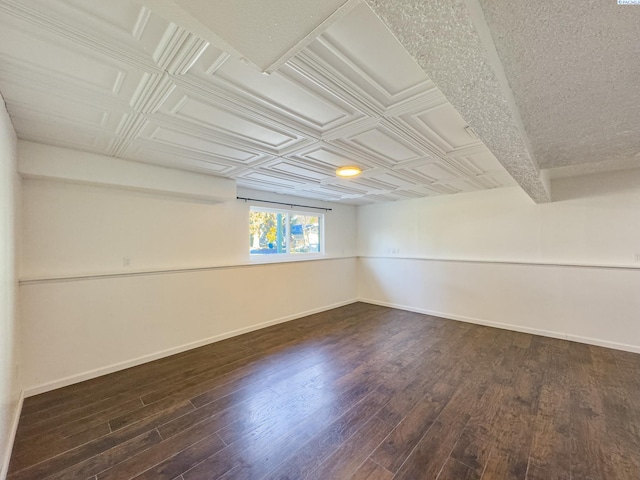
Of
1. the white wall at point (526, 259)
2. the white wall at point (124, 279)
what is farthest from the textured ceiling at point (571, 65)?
the white wall at point (124, 279)

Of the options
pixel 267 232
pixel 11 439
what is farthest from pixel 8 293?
pixel 267 232

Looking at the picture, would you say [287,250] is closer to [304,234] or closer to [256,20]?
[304,234]

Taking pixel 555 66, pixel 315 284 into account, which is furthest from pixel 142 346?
pixel 555 66

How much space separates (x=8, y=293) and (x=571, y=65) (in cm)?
370

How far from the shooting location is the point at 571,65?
124 cm

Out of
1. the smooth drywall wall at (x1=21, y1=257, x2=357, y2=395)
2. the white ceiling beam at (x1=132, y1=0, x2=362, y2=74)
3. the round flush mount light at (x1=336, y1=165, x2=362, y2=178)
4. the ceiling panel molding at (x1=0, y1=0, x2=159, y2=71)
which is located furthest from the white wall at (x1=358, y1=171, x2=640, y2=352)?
the ceiling panel molding at (x1=0, y1=0, x2=159, y2=71)

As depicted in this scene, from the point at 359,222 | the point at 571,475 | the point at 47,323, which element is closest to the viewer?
the point at 571,475

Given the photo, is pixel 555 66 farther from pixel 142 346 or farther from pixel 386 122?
pixel 142 346

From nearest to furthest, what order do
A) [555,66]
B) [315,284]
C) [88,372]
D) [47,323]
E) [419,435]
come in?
[555,66] → [419,435] → [47,323] → [88,372] → [315,284]

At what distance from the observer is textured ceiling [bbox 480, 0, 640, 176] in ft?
3.12

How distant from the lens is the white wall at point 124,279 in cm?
249

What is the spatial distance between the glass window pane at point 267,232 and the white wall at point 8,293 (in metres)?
2.59

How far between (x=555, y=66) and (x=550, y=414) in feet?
8.23

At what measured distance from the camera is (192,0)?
2.38ft
